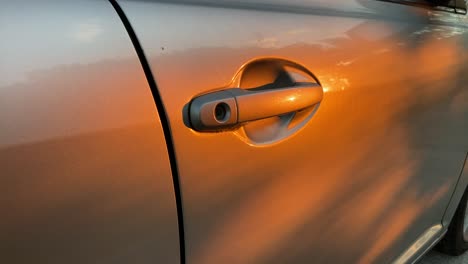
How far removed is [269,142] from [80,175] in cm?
45

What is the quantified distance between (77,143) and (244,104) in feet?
1.23

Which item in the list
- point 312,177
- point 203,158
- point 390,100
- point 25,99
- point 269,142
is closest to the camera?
point 25,99

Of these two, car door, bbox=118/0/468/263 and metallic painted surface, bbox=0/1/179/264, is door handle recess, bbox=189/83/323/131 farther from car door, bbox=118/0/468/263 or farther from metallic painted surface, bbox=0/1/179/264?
metallic painted surface, bbox=0/1/179/264

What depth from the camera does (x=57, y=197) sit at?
2.64 feet

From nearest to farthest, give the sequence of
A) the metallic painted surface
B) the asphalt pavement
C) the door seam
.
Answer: the metallic painted surface
the door seam
the asphalt pavement

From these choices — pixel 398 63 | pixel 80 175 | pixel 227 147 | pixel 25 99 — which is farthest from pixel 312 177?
pixel 25 99

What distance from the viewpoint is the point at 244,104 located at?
1.05 meters

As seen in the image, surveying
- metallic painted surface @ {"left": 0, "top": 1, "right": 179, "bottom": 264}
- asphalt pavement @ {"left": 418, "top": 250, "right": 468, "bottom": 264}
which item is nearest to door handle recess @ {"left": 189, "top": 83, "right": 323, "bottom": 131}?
metallic painted surface @ {"left": 0, "top": 1, "right": 179, "bottom": 264}

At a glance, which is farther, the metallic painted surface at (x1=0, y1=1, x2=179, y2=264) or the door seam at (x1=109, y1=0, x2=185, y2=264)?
the door seam at (x1=109, y1=0, x2=185, y2=264)

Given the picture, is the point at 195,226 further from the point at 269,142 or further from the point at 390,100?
the point at 390,100

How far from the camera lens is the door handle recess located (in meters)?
0.98

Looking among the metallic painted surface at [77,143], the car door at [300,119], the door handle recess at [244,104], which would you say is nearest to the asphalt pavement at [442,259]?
the car door at [300,119]

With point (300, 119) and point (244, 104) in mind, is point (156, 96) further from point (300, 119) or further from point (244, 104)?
point (300, 119)

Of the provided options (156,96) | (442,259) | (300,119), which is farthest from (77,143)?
(442,259)
